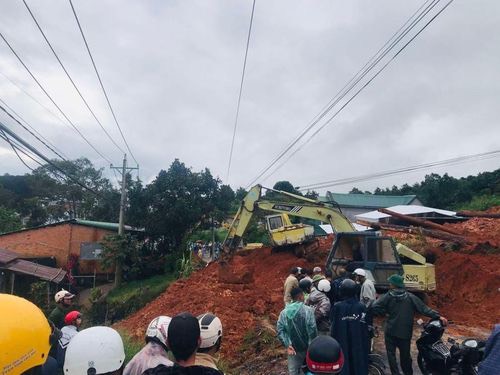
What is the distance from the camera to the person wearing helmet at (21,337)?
1994 millimetres

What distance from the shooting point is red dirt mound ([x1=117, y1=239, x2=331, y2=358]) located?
34.2 feet

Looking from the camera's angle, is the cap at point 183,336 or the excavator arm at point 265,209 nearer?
the cap at point 183,336

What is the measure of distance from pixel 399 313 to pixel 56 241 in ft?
77.3

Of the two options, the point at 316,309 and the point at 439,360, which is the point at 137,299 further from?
the point at 439,360

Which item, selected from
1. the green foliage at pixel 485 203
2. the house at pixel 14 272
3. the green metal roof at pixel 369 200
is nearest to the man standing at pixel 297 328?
the house at pixel 14 272

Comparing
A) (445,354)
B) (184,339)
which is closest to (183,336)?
(184,339)

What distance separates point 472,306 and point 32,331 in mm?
12472

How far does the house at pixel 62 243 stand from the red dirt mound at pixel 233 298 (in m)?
10.9

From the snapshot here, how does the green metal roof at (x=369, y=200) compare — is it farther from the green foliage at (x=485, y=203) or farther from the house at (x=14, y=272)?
the house at (x=14, y=272)

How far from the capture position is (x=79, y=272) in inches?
974

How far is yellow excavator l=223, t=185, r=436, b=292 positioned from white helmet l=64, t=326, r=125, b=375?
825cm

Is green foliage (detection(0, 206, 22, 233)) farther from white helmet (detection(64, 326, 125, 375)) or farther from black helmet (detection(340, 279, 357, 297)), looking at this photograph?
white helmet (detection(64, 326, 125, 375))

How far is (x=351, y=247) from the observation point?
11359mm

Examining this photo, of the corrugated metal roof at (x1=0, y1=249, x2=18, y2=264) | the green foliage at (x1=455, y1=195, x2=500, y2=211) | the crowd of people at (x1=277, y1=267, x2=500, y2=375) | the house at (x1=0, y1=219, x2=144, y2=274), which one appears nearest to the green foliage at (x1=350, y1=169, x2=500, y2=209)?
the green foliage at (x1=455, y1=195, x2=500, y2=211)
